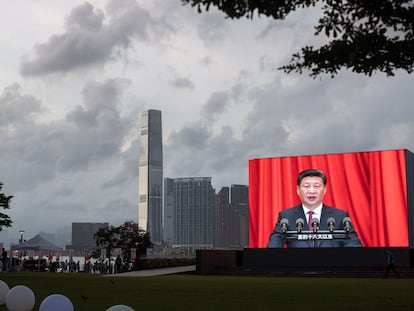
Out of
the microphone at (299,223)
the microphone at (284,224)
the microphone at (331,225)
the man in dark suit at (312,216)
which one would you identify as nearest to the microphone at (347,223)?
the man in dark suit at (312,216)

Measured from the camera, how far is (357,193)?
44.7m

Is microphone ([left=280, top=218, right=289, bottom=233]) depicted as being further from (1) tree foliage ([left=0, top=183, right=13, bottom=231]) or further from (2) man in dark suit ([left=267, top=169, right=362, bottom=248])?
(1) tree foliage ([left=0, top=183, right=13, bottom=231])

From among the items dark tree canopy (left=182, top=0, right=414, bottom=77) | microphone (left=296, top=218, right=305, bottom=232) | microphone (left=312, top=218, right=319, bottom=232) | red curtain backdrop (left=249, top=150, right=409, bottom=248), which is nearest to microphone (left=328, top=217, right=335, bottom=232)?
microphone (left=312, top=218, right=319, bottom=232)

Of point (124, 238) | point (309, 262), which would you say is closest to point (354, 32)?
point (309, 262)

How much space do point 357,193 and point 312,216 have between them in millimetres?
3445

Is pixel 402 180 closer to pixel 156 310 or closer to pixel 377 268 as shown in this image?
pixel 377 268

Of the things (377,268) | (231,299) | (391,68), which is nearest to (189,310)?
(231,299)

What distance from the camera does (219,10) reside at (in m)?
7.77

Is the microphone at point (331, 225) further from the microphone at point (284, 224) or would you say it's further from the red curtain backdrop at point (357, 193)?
the microphone at point (284, 224)

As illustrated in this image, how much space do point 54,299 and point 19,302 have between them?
1.80m

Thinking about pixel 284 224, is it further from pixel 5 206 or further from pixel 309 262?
pixel 5 206

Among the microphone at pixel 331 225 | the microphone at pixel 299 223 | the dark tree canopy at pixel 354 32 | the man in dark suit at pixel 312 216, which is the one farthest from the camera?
the microphone at pixel 299 223

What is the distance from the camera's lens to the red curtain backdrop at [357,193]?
43781mm

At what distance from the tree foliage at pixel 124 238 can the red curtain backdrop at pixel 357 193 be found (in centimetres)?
2570
